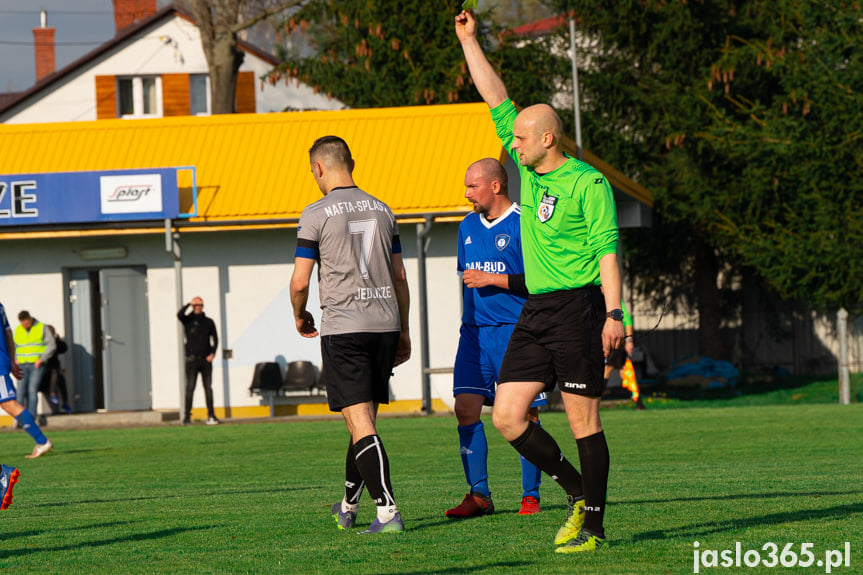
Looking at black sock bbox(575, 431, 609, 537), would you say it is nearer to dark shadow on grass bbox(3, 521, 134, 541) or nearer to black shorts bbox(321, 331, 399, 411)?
black shorts bbox(321, 331, 399, 411)

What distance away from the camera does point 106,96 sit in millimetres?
38438

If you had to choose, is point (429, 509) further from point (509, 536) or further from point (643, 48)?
point (643, 48)

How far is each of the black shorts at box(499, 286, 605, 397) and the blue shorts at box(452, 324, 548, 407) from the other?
1324mm

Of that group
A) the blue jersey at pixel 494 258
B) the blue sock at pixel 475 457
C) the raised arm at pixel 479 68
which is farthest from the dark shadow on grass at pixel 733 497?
the raised arm at pixel 479 68

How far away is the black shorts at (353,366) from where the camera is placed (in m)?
6.52

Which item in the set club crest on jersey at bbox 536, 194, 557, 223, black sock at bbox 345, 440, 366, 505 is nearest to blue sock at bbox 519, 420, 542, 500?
black sock at bbox 345, 440, 366, 505

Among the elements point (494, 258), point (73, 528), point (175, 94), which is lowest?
point (73, 528)

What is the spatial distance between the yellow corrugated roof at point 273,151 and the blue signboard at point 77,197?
25.5 inches

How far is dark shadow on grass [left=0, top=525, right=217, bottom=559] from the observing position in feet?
20.9

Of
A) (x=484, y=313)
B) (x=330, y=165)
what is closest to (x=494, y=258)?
(x=484, y=313)

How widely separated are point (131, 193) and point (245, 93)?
17331 millimetres

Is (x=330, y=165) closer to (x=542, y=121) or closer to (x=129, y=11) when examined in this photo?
(x=542, y=121)

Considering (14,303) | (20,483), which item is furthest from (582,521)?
(14,303)

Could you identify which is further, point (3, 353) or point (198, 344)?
point (198, 344)
